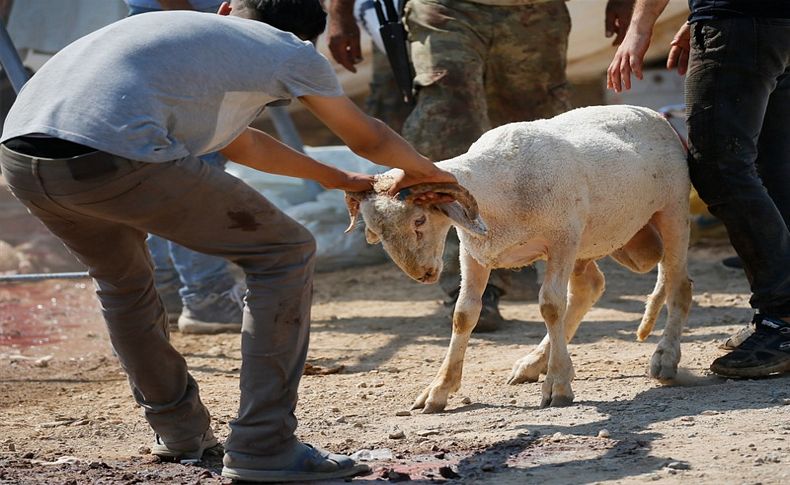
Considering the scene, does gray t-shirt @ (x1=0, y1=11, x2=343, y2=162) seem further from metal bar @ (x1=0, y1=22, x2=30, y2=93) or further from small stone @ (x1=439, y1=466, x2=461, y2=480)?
metal bar @ (x1=0, y1=22, x2=30, y2=93)

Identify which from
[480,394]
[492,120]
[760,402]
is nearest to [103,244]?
[480,394]

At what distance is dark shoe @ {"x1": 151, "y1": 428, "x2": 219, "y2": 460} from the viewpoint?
163 inches

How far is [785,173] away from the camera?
531 cm

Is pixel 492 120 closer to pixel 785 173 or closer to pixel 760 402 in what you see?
pixel 785 173

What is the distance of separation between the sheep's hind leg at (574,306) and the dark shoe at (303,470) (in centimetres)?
159

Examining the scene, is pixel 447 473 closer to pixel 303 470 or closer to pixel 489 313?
pixel 303 470

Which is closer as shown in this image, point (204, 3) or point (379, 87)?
point (204, 3)

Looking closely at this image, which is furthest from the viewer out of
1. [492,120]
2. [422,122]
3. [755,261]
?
[492,120]

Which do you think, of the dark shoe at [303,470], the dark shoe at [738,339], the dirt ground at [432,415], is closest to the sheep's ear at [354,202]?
the dirt ground at [432,415]

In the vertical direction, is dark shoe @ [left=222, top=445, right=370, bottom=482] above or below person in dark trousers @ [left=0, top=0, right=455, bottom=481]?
below

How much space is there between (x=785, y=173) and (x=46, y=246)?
5.46 metres

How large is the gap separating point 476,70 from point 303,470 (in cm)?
322

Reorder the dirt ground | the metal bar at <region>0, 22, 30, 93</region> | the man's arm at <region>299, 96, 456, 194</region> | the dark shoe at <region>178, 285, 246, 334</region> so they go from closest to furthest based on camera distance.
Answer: the man's arm at <region>299, 96, 456, 194</region> → the dirt ground → the metal bar at <region>0, 22, 30, 93</region> → the dark shoe at <region>178, 285, 246, 334</region>

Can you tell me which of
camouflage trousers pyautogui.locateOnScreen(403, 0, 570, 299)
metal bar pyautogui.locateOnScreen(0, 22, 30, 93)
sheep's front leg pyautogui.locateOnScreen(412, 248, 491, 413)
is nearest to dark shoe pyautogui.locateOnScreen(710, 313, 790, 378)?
sheep's front leg pyautogui.locateOnScreen(412, 248, 491, 413)
